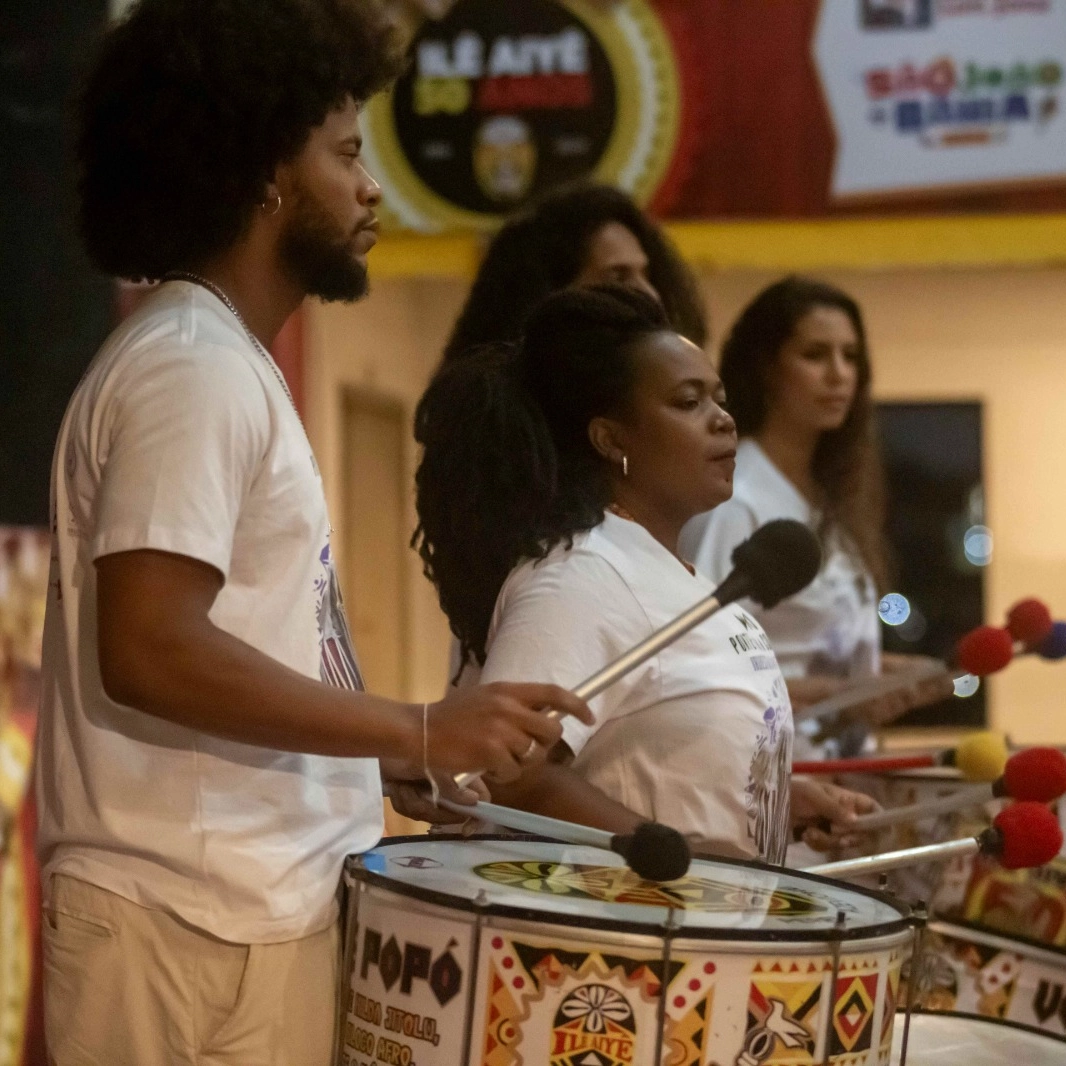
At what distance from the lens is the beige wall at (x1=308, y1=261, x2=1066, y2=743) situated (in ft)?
16.8

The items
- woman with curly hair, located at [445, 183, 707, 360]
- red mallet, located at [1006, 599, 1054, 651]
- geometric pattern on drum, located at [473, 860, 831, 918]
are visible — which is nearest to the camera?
geometric pattern on drum, located at [473, 860, 831, 918]

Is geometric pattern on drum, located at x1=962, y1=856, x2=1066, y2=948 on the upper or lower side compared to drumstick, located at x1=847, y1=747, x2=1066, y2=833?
lower

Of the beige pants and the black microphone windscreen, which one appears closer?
the beige pants

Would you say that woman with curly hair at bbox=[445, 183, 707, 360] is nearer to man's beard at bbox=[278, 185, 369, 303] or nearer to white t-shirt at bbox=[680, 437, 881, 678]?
Answer: white t-shirt at bbox=[680, 437, 881, 678]

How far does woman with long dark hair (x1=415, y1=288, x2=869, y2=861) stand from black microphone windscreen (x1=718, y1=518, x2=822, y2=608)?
138 millimetres

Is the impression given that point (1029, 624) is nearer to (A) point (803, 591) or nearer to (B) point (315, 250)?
(A) point (803, 591)

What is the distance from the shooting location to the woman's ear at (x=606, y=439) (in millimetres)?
1745

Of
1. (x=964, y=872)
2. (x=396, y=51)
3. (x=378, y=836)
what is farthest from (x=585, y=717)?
(x=964, y=872)

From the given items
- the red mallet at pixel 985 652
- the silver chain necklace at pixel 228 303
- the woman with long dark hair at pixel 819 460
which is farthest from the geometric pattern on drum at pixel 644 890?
Result: the woman with long dark hair at pixel 819 460

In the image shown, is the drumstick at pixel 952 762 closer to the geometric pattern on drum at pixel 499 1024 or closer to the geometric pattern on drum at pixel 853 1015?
the geometric pattern on drum at pixel 853 1015

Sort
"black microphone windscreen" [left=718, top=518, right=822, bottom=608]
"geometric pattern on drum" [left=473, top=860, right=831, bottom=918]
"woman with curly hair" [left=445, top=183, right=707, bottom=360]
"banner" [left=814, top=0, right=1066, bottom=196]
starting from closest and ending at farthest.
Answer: "geometric pattern on drum" [left=473, top=860, right=831, bottom=918]
"black microphone windscreen" [left=718, top=518, right=822, bottom=608]
"woman with curly hair" [left=445, top=183, right=707, bottom=360]
"banner" [left=814, top=0, right=1066, bottom=196]

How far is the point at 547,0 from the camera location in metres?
3.93

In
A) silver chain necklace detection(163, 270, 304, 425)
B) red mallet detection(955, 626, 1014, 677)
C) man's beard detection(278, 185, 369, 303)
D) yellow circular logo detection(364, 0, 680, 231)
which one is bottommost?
red mallet detection(955, 626, 1014, 677)

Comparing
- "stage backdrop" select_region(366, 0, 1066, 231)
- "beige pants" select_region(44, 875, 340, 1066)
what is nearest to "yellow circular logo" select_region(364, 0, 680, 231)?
"stage backdrop" select_region(366, 0, 1066, 231)
